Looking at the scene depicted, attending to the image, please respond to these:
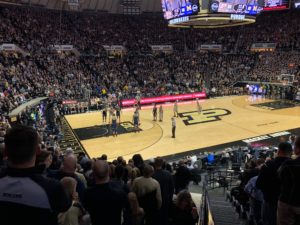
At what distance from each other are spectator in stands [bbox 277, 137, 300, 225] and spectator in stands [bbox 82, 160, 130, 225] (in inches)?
78.4

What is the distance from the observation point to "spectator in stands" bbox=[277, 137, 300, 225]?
3.53 m

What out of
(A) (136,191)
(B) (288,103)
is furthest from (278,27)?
(A) (136,191)

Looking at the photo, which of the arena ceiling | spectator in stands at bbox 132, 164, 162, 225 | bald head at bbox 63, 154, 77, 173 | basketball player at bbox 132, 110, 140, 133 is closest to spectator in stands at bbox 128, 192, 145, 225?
spectator in stands at bbox 132, 164, 162, 225

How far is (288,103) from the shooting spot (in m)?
31.7

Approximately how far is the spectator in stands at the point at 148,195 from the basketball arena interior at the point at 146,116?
0.02 meters

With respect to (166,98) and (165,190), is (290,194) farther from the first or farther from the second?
(166,98)

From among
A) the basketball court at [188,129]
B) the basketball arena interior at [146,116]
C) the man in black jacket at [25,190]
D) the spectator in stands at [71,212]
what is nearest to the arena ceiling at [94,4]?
the basketball arena interior at [146,116]

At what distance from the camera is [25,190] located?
227cm

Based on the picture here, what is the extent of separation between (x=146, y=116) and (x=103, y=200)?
23.1m

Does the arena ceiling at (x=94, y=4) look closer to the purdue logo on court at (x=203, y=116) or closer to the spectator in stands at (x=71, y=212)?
the purdue logo on court at (x=203, y=116)

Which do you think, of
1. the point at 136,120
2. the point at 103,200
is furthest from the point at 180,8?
the point at 103,200

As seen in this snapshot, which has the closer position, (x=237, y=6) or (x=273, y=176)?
(x=273, y=176)

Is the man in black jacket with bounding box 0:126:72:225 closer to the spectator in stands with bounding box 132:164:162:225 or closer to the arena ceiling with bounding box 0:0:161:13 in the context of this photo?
the spectator in stands with bounding box 132:164:162:225

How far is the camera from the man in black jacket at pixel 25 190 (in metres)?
2.27
